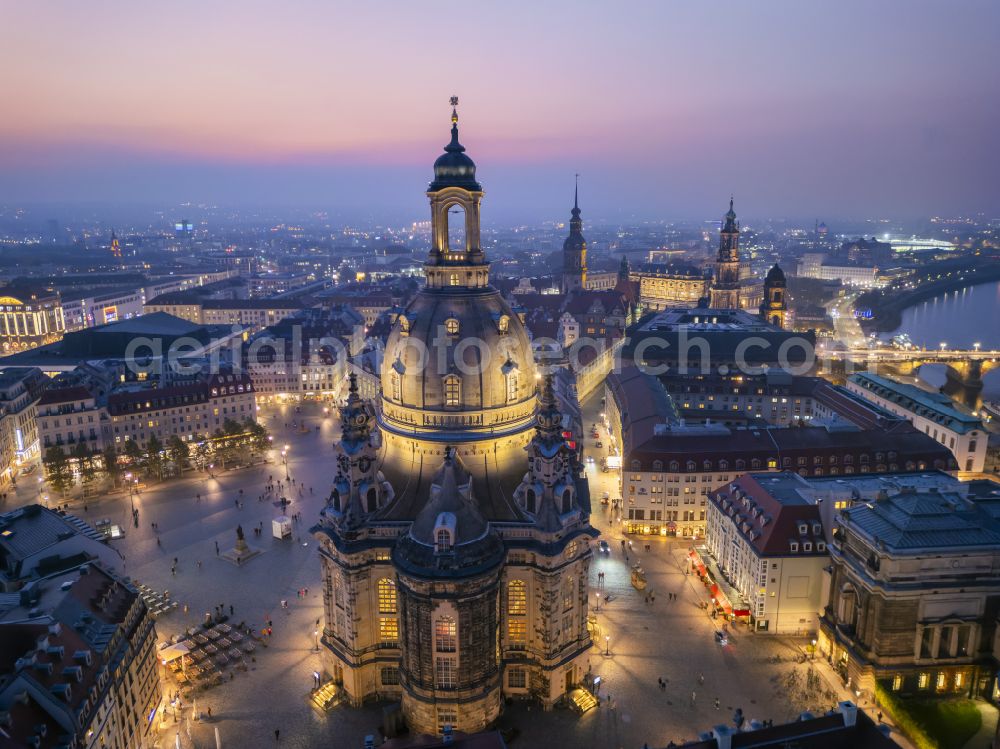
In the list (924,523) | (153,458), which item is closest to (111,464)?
(153,458)

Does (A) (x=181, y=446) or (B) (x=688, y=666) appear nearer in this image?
(B) (x=688, y=666)

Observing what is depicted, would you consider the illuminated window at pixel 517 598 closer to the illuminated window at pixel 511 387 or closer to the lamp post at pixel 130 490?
the illuminated window at pixel 511 387

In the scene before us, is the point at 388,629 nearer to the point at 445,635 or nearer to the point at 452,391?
the point at 445,635

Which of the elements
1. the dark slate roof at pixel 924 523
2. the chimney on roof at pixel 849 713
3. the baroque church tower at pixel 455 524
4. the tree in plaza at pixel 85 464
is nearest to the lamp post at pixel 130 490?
the tree in plaza at pixel 85 464

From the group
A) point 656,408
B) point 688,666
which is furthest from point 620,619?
point 656,408

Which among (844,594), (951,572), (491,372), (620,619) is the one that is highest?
(491,372)

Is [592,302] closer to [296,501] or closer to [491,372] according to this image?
[296,501]

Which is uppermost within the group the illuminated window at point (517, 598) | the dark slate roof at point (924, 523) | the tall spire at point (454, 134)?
the tall spire at point (454, 134)

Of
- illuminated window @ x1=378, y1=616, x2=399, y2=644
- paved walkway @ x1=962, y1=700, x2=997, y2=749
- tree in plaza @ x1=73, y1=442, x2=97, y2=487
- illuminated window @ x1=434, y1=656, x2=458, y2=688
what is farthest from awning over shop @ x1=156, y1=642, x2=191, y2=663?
paved walkway @ x1=962, y1=700, x2=997, y2=749
